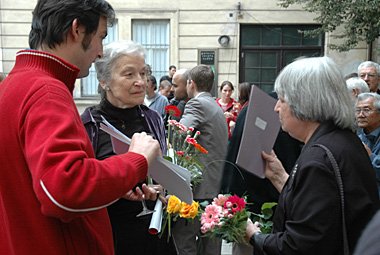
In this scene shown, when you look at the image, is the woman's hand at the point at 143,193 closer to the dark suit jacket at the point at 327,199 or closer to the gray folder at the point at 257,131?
the gray folder at the point at 257,131

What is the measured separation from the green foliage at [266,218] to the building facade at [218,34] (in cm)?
1008

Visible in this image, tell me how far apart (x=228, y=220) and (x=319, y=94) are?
Answer: 2.59 ft

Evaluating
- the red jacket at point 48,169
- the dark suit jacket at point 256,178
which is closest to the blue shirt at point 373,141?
the dark suit jacket at point 256,178

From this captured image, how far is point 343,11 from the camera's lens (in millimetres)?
9391

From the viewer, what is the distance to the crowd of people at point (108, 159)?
4.10 feet

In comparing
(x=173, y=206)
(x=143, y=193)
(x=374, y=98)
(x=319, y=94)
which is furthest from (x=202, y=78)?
(x=319, y=94)

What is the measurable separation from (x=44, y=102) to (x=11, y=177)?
280 millimetres

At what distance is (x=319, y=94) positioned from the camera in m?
1.83

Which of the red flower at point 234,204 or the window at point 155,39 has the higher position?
the window at point 155,39

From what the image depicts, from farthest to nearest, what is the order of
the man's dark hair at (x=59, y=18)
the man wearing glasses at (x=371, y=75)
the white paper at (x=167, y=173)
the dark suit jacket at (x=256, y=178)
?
the man wearing glasses at (x=371, y=75)
the dark suit jacket at (x=256, y=178)
the white paper at (x=167, y=173)
the man's dark hair at (x=59, y=18)

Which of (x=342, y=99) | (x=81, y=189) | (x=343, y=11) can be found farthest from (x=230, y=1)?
(x=81, y=189)

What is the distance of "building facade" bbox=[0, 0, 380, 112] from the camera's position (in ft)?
40.4

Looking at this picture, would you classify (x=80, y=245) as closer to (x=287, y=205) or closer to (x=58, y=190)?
(x=58, y=190)

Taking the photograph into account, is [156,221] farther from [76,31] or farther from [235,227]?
[76,31]
